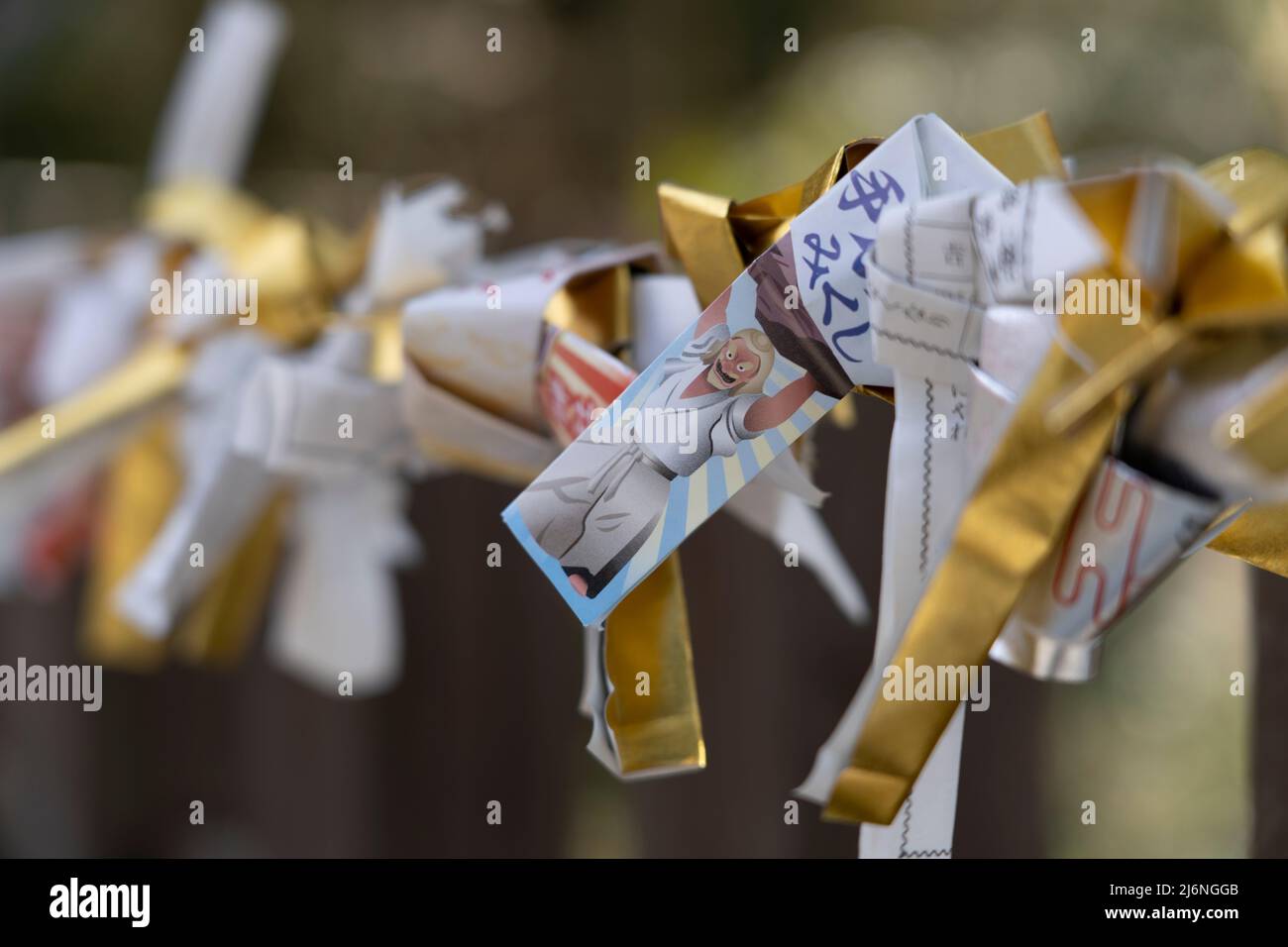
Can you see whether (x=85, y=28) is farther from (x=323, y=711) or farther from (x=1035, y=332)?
(x=1035, y=332)

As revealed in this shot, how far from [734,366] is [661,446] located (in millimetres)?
21

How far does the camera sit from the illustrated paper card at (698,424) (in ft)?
0.73

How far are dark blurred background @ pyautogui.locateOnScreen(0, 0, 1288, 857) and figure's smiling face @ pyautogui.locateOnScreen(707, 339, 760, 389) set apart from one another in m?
0.07

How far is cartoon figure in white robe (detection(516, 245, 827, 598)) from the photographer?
0.22 meters

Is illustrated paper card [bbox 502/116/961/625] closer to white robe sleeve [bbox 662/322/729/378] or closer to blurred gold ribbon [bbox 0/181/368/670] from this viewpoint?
white robe sleeve [bbox 662/322/729/378]

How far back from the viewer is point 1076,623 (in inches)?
7.7

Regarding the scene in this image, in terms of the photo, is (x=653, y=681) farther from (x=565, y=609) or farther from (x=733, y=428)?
(x=565, y=609)

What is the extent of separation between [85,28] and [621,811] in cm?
75

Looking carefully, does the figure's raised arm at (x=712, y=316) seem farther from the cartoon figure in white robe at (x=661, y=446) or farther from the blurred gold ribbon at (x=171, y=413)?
the blurred gold ribbon at (x=171, y=413)

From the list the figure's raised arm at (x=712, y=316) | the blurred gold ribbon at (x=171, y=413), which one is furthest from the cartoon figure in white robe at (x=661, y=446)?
the blurred gold ribbon at (x=171, y=413)

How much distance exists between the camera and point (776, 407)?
227 millimetres

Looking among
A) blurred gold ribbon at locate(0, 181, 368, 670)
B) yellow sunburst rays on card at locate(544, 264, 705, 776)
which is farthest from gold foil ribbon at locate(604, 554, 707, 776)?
blurred gold ribbon at locate(0, 181, 368, 670)

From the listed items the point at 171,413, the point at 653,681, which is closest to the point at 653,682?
the point at 653,681
